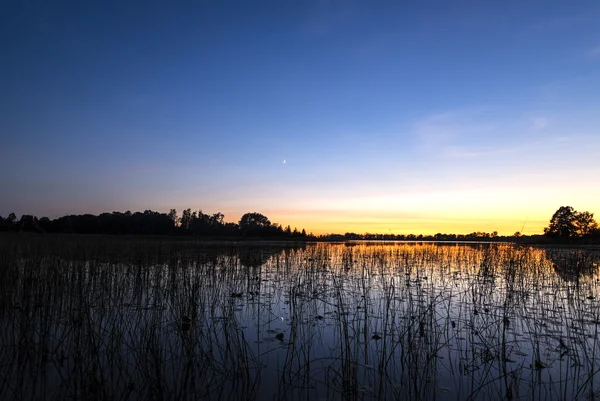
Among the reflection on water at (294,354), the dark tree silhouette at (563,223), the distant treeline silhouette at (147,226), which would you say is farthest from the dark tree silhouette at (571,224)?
the reflection on water at (294,354)

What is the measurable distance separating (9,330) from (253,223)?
111626mm

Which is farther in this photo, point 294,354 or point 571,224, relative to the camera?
point 571,224

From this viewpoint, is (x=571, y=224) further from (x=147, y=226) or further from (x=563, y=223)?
(x=147, y=226)

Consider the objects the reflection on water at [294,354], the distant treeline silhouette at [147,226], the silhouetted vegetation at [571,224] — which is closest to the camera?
the reflection on water at [294,354]

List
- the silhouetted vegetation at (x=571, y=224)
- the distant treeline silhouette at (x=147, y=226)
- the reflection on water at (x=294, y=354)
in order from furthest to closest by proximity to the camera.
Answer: the silhouetted vegetation at (x=571, y=224) → the distant treeline silhouette at (x=147, y=226) → the reflection on water at (x=294, y=354)

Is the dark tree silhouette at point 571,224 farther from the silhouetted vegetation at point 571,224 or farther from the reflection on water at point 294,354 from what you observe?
the reflection on water at point 294,354

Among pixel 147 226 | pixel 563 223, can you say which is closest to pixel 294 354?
pixel 147 226

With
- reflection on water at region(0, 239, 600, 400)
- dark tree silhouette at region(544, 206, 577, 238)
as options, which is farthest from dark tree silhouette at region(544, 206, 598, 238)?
reflection on water at region(0, 239, 600, 400)

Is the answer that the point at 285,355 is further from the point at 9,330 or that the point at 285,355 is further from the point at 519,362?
the point at 9,330

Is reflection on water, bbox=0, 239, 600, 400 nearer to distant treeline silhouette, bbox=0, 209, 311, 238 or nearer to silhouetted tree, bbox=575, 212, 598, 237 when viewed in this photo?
distant treeline silhouette, bbox=0, 209, 311, 238

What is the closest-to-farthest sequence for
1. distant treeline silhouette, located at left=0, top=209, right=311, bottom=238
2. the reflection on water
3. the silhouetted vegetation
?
the reflection on water < distant treeline silhouette, located at left=0, top=209, right=311, bottom=238 < the silhouetted vegetation

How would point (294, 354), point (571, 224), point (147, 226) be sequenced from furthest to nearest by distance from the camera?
point (571, 224) → point (147, 226) → point (294, 354)

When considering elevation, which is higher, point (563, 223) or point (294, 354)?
point (563, 223)

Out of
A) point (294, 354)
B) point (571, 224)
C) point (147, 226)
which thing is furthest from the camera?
point (571, 224)
